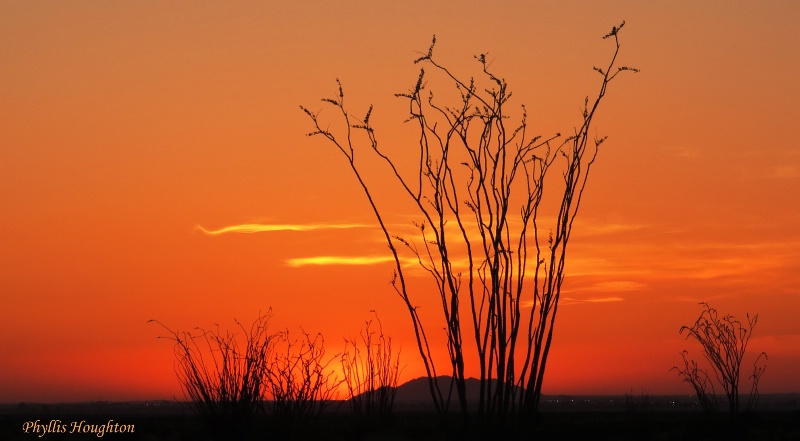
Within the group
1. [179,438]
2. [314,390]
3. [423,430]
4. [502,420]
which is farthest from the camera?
[423,430]

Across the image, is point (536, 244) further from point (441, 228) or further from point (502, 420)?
point (502, 420)

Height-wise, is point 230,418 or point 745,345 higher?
point 745,345

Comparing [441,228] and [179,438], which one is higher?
[441,228]

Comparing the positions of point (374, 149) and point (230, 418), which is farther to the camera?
point (230, 418)

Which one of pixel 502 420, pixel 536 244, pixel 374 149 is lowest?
pixel 502 420

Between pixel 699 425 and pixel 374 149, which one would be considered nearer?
pixel 374 149

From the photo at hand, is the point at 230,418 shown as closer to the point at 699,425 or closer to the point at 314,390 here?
the point at 314,390

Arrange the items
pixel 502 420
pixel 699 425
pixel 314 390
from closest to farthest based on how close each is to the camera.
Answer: pixel 502 420
pixel 314 390
pixel 699 425

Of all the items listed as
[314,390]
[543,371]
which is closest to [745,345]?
[314,390]

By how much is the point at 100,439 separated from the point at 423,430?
458 cm

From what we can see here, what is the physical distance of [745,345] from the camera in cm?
1670

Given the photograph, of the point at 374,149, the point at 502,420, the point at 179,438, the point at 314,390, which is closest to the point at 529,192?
the point at 374,149

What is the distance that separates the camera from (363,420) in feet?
49.8

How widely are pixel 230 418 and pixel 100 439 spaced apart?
150 inches
